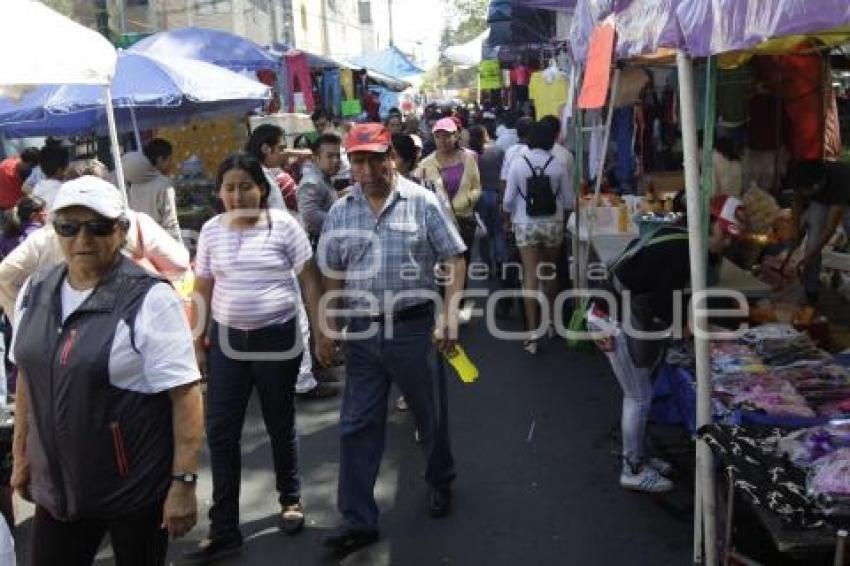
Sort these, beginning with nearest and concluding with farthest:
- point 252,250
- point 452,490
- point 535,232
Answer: point 252,250, point 452,490, point 535,232

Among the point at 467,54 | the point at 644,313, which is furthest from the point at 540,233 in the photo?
the point at 467,54

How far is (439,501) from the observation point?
4.41m

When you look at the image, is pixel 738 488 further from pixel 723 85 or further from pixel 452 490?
pixel 723 85

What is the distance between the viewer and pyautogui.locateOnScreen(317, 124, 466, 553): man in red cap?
12.8 ft

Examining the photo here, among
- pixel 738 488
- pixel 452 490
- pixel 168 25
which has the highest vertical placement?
pixel 168 25

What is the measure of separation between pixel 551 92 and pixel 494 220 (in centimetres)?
355

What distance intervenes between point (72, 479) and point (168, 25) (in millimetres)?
28092

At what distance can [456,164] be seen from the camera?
24.7ft

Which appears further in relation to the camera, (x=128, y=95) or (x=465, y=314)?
(x=465, y=314)

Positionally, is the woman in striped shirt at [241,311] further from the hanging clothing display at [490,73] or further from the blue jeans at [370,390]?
the hanging clothing display at [490,73]

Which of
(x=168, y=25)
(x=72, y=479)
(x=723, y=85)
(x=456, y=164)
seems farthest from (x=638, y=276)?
(x=168, y=25)

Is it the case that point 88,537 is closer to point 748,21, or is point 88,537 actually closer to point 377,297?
point 377,297

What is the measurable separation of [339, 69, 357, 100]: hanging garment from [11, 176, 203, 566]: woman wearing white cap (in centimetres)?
1847

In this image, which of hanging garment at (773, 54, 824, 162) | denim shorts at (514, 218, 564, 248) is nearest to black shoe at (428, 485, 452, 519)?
denim shorts at (514, 218, 564, 248)
